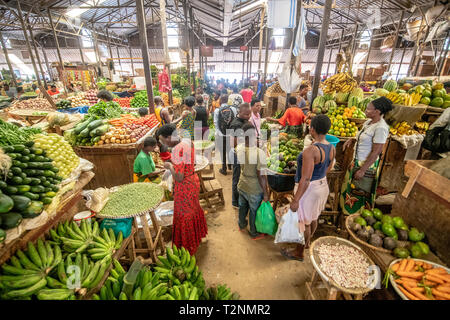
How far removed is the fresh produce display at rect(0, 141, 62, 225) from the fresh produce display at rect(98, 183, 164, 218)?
0.62m

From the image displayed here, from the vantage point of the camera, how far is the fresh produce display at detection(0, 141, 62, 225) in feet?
4.53

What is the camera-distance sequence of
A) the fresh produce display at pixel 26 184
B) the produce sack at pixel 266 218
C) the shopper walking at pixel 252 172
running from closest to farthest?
the fresh produce display at pixel 26 184 < the shopper walking at pixel 252 172 < the produce sack at pixel 266 218

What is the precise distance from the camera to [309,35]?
23938 millimetres

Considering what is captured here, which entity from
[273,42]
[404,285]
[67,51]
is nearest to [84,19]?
[67,51]

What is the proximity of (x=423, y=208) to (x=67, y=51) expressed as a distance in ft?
105

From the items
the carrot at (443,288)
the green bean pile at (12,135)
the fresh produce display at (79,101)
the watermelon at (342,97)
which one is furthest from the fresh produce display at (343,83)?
the fresh produce display at (79,101)

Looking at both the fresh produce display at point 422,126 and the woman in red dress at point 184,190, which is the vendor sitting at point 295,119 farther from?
the woman in red dress at point 184,190

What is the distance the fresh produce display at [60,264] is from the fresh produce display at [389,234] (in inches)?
109

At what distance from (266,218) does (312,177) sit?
3.12 feet

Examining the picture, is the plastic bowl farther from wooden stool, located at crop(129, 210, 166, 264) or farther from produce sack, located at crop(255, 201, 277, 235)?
wooden stool, located at crop(129, 210, 166, 264)

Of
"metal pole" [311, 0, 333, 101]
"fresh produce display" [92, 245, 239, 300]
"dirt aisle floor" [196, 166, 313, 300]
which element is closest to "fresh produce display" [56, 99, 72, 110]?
"dirt aisle floor" [196, 166, 313, 300]

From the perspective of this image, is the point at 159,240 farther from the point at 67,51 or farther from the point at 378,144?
the point at 67,51

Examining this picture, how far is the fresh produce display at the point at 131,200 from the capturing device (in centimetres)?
223
